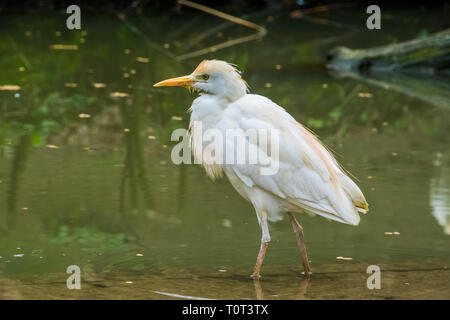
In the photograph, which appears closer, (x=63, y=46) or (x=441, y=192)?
(x=441, y=192)

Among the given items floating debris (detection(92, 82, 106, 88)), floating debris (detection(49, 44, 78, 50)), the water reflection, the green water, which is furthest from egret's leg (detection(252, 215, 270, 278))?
floating debris (detection(49, 44, 78, 50))

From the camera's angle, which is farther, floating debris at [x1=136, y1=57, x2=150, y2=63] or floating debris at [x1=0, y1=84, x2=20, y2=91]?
floating debris at [x1=136, y1=57, x2=150, y2=63]

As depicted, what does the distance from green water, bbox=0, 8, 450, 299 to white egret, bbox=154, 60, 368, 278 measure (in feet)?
1.50

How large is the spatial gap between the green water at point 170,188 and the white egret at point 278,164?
46 cm

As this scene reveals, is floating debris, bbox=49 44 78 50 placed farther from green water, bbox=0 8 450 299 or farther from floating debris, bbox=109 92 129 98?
floating debris, bbox=109 92 129 98

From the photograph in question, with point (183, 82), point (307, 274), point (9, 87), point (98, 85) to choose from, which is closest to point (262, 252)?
point (307, 274)

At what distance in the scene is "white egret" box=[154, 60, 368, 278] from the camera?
512 cm

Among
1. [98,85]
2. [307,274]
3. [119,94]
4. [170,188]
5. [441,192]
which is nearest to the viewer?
[307,274]

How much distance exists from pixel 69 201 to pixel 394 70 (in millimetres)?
7094

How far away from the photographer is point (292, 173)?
5.14 m

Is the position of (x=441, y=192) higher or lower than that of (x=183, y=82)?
lower

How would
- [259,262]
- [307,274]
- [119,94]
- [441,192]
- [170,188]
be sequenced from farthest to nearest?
[119,94] < [441,192] < [170,188] < [307,274] < [259,262]

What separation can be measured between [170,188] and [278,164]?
6.63 feet

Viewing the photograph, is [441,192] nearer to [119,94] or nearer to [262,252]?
[262,252]
